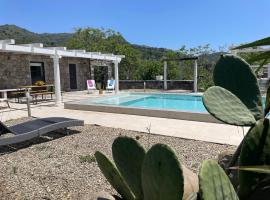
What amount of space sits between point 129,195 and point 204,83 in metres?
18.0

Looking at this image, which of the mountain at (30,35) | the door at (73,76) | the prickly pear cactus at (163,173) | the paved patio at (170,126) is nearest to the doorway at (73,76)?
the door at (73,76)

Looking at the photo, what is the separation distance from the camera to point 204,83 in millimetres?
18953

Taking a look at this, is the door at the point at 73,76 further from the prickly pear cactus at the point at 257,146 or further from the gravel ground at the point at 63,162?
the prickly pear cactus at the point at 257,146

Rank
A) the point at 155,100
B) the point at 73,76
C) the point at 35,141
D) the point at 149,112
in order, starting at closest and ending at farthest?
the point at 35,141
the point at 149,112
the point at 155,100
the point at 73,76

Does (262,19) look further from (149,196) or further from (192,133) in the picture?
(192,133)

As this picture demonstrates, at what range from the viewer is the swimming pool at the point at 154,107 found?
820 cm

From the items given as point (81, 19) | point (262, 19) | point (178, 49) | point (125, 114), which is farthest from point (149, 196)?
point (81, 19)

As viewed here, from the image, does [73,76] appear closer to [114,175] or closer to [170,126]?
[170,126]

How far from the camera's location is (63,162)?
4.58 m

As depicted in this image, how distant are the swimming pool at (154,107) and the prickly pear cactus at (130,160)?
642 centimetres

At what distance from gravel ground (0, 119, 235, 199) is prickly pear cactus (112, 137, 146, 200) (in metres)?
1.07

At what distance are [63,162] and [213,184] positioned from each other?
154 inches

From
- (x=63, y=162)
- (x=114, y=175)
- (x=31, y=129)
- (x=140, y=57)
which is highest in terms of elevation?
(x=140, y=57)

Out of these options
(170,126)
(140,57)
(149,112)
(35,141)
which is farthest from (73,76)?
(35,141)
